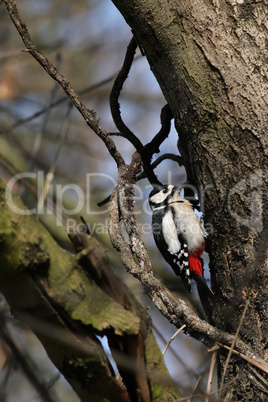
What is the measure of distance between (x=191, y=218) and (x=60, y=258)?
9.85 ft

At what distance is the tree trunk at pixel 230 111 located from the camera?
2428 millimetres

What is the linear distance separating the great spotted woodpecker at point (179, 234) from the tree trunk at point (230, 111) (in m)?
1.41

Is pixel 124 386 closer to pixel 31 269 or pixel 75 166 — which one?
pixel 31 269

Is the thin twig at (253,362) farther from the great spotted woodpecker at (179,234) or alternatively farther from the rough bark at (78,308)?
the great spotted woodpecker at (179,234)

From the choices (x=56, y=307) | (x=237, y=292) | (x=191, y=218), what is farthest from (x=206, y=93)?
(x=191, y=218)

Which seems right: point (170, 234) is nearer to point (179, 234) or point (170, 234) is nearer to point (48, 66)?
point (179, 234)

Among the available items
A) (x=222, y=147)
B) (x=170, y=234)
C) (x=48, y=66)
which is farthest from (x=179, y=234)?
(x=48, y=66)

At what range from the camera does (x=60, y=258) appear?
1725 mm

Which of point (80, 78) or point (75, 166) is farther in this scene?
point (80, 78)

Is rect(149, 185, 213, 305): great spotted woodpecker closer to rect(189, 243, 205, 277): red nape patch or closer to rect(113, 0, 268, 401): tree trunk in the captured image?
rect(189, 243, 205, 277): red nape patch

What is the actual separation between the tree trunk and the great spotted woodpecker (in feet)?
4.62

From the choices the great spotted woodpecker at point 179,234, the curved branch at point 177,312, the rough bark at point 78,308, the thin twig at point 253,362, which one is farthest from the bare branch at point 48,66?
the great spotted woodpecker at point 179,234

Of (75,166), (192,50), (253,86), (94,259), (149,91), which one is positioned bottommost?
(94,259)

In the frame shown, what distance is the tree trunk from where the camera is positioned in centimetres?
243
